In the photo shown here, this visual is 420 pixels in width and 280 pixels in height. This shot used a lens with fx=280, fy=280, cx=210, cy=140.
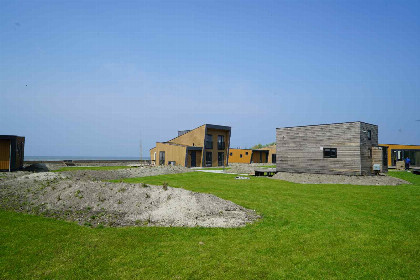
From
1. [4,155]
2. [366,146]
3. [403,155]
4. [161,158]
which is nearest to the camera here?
[366,146]

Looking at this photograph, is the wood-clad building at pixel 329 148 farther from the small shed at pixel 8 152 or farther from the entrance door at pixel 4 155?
the entrance door at pixel 4 155

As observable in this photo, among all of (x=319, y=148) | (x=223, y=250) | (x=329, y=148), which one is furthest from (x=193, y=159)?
(x=223, y=250)

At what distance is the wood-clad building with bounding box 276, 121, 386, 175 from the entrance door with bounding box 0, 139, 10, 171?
28.2 m

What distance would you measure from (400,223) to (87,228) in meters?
10.0

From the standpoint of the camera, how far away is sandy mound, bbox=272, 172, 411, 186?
22531mm

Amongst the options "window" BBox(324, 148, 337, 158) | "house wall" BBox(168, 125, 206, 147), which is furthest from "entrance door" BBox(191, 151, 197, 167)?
"window" BBox(324, 148, 337, 158)

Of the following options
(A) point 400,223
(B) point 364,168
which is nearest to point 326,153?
(B) point 364,168

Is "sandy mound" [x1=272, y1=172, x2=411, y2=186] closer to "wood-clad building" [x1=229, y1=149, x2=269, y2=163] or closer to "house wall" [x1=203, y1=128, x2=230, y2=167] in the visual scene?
"house wall" [x1=203, y1=128, x2=230, y2=167]

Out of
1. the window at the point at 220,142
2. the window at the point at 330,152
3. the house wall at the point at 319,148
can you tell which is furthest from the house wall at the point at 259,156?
the window at the point at 330,152

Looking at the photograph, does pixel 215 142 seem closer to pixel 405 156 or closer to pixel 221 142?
pixel 221 142

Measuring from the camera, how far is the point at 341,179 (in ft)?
78.9

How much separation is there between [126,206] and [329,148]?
21797mm

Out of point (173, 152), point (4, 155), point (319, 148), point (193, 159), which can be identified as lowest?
point (193, 159)

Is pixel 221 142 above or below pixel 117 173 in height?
above
